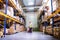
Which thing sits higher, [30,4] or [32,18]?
[30,4]

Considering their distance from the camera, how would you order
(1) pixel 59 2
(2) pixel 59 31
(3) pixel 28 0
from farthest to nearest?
(3) pixel 28 0
(1) pixel 59 2
(2) pixel 59 31

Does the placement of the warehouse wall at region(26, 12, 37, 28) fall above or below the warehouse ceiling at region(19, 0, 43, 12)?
below

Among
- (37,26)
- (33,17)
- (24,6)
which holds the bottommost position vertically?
(37,26)

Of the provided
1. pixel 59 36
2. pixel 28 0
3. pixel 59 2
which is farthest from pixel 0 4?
pixel 28 0

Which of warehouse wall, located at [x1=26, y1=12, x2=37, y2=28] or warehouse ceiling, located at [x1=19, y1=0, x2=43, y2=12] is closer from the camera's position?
warehouse ceiling, located at [x1=19, y1=0, x2=43, y2=12]

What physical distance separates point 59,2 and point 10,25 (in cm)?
350

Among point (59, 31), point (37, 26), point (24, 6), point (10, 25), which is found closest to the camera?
point (59, 31)

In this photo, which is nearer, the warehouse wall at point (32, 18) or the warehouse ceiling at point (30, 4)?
the warehouse ceiling at point (30, 4)

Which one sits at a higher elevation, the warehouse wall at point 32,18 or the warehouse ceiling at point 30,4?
the warehouse ceiling at point 30,4

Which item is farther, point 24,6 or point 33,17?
point 33,17

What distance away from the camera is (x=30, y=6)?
15984 mm

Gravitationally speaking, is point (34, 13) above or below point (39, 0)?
below

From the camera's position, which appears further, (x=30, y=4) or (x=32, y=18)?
(x=32, y=18)

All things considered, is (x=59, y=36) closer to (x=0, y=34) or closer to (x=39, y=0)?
(x=0, y=34)
